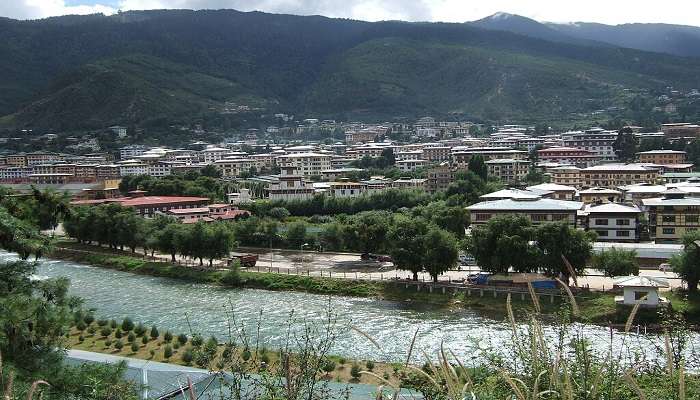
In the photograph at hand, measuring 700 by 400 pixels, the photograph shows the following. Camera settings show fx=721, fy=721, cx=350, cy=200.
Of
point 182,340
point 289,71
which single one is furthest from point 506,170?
point 289,71

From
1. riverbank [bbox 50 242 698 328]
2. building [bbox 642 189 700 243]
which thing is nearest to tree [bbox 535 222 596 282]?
riverbank [bbox 50 242 698 328]

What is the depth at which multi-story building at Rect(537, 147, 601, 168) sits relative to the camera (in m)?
46.2

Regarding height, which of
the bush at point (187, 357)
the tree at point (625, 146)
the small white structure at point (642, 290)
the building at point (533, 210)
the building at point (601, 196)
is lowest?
the bush at point (187, 357)

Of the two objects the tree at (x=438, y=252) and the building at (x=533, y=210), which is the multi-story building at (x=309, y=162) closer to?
the building at (x=533, y=210)

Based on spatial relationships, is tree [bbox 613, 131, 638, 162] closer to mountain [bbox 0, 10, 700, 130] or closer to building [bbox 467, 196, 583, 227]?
building [bbox 467, 196, 583, 227]

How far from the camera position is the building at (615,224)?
76.2 feet

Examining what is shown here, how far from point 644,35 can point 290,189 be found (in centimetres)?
15581

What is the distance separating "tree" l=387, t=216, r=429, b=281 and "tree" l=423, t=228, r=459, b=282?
0.19 m

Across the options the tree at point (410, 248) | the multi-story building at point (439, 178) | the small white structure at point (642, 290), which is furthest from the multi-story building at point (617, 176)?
the small white structure at point (642, 290)

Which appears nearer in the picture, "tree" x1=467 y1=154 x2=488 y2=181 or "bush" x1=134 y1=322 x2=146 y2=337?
"bush" x1=134 y1=322 x2=146 y2=337

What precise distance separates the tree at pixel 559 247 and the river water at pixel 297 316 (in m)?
2.50

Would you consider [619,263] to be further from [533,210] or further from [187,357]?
[187,357]

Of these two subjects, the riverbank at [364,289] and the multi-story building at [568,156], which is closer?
the riverbank at [364,289]

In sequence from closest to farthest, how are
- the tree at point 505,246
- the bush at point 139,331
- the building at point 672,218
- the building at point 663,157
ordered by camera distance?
the bush at point 139,331
the tree at point 505,246
the building at point 672,218
the building at point 663,157
